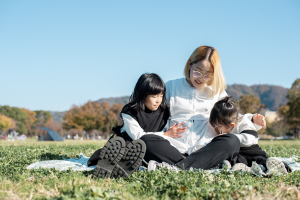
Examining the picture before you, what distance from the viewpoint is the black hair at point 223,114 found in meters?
3.76

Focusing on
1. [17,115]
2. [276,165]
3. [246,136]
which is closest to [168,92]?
[246,136]

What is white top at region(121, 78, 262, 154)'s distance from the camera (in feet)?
12.2

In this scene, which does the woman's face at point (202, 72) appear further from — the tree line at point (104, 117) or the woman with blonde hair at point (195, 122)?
the tree line at point (104, 117)

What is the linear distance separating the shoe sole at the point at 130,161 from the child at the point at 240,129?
1340 mm

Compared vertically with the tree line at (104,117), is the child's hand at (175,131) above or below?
above

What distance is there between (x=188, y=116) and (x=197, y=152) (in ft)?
2.81

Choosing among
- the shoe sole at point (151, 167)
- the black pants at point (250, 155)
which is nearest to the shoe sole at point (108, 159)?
the shoe sole at point (151, 167)

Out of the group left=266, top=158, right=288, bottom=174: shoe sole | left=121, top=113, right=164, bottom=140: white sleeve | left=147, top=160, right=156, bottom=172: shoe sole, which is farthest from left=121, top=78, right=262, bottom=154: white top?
left=266, top=158, right=288, bottom=174: shoe sole

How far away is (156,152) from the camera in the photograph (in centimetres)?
335

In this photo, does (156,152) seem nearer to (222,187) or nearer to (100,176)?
(100,176)

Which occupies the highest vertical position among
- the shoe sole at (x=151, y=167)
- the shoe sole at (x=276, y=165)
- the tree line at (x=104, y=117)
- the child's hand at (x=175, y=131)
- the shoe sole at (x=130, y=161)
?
the child's hand at (x=175, y=131)

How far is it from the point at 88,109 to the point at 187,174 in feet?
176

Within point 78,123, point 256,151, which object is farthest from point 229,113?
point 78,123

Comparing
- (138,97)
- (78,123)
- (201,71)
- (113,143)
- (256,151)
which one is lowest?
(78,123)
